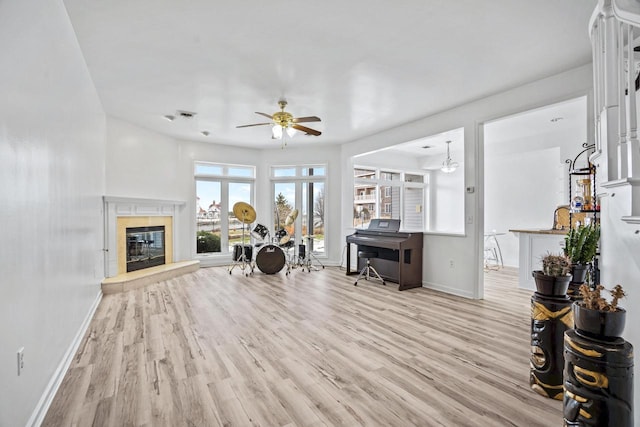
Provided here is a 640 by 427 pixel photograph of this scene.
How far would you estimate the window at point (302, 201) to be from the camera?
7.08 metres

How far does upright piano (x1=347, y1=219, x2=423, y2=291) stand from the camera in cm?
474

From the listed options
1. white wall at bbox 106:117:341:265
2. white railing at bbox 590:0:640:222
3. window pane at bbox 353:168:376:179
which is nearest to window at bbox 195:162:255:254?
white wall at bbox 106:117:341:265

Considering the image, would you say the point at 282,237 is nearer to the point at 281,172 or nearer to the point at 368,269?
the point at 281,172

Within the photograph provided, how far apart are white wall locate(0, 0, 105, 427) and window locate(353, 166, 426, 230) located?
16.4 ft

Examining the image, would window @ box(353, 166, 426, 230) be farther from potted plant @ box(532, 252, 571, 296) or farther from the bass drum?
potted plant @ box(532, 252, 571, 296)

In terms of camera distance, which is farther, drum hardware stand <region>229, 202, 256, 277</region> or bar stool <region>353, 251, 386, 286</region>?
drum hardware stand <region>229, 202, 256, 277</region>

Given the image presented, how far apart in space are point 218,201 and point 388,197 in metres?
4.16

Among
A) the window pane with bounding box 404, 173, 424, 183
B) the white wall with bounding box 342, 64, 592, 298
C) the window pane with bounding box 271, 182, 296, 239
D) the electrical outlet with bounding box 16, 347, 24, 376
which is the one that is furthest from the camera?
the window pane with bounding box 404, 173, 424, 183

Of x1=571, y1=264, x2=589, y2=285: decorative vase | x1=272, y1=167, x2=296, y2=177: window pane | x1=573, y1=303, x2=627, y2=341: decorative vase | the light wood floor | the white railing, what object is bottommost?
the light wood floor

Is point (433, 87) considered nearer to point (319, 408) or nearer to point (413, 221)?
point (319, 408)

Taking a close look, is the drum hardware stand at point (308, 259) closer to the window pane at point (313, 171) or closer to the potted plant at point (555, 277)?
the window pane at point (313, 171)

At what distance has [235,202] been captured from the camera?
698 centimetres

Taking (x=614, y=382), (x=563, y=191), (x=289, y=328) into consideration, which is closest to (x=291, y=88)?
(x=289, y=328)

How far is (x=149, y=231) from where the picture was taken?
564cm
